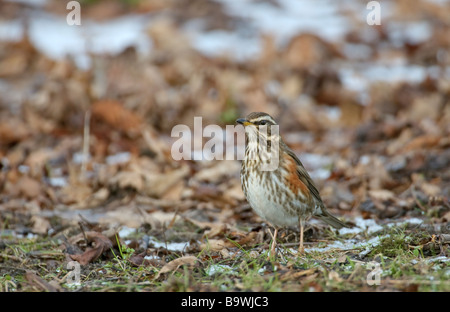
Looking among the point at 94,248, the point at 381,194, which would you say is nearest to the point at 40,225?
the point at 94,248

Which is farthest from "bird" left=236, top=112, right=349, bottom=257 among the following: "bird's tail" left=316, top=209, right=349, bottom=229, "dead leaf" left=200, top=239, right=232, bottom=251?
"dead leaf" left=200, top=239, right=232, bottom=251

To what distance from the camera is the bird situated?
5646 mm

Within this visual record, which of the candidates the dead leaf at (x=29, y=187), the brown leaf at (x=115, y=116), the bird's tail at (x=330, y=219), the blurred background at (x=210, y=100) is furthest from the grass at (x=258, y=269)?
the brown leaf at (x=115, y=116)

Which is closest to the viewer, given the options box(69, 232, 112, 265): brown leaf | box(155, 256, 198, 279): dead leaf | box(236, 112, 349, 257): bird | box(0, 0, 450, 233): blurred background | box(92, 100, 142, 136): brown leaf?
box(155, 256, 198, 279): dead leaf

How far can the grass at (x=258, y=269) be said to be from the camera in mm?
4234

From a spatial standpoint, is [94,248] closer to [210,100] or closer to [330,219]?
[330,219]

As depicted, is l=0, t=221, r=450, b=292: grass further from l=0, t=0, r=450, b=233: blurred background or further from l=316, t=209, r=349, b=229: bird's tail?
l=0, t=0, r=450, b=233: blurred background

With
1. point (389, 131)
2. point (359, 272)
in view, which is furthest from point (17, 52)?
point (359, 272)

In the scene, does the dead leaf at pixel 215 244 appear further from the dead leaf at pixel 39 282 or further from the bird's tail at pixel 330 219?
the dead leaf at pixel 39 282

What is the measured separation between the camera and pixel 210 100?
35.9ft

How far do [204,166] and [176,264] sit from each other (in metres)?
3.98

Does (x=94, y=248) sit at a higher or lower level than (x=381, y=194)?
lower

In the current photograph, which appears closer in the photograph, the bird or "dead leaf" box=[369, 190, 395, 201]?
the bird

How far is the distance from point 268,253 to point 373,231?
1.43 m
